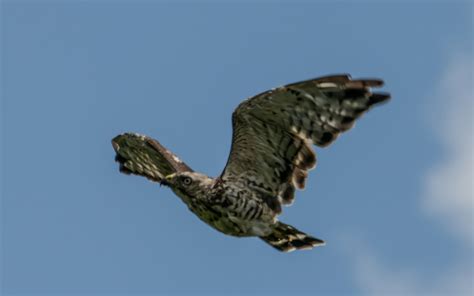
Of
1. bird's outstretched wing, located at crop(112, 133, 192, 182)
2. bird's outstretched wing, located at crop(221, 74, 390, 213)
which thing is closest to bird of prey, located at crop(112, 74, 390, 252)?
bird's outstretched wing, located at crop(221, 74, 390, 213)

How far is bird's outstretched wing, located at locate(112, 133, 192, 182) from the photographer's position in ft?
61.3

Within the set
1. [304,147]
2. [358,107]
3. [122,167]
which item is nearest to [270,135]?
[304,147]

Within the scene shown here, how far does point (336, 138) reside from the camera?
1638 centimetres

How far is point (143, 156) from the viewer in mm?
19391

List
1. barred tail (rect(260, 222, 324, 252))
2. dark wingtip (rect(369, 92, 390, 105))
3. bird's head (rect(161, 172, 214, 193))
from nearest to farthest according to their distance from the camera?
dark wingtip (rect(369, 92, 390, 105)) → bird's head (rect(161, 172, 214, 193)) → barred tail (rect(260, 222, 324, 252))

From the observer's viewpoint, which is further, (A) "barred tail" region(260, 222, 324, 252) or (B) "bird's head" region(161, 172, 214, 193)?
(A) "barred tail" region(260, 222, 324, 252)

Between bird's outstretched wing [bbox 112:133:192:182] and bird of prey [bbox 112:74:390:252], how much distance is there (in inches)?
33.2

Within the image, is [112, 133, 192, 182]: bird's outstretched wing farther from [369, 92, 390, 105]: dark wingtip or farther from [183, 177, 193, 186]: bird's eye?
[369, 92, 390, 105]: dark wingtip

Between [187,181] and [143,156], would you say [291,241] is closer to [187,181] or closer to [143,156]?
[187,181]

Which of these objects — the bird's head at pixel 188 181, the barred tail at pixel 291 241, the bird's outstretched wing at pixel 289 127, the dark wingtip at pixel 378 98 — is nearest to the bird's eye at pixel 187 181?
the bird's head at pixel 188 181

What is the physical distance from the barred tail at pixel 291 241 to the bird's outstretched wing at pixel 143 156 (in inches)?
83.3

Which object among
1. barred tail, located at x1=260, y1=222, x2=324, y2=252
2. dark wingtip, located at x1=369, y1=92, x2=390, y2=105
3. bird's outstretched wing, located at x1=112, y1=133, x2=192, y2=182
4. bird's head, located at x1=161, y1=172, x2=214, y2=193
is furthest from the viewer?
bird's outstretched wing, located at x1=112, y1=133, x2=192, y2=182

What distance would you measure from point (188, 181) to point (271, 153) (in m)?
1.45

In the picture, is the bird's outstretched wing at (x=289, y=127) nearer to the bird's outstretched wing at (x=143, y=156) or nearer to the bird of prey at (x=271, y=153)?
the bird of prey at (x=271, y=153)
